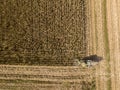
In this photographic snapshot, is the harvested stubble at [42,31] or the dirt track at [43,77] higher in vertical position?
the harvested stubble at [42,31]

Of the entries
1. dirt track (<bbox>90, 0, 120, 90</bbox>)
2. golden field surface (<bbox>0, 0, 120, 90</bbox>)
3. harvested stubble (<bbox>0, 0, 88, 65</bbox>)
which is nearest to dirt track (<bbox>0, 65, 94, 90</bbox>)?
golden field surface (<bbox>0, 0, 120, 90</bbox>)

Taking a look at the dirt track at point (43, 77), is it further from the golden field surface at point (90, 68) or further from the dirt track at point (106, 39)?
the dirt track at point (106, 39)

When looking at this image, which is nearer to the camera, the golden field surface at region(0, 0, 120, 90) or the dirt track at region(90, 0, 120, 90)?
the golden field surface at region(0, 0, 120, 90)

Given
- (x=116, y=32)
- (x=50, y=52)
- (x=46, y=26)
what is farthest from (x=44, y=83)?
(x=116, y=32)

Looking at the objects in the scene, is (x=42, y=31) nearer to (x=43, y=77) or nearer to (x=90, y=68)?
(x=43, y=77)

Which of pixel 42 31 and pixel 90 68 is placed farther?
pixel 90 68

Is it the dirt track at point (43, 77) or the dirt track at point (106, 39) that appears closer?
the dirt track at point (43, 77)

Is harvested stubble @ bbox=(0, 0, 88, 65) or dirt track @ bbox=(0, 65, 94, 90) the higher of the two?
harvested stubble @ bbox=(0, 0, 88, 65)

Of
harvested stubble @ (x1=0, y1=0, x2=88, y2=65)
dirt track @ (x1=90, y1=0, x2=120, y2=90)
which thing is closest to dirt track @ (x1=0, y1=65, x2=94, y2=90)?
harvested stubble @ (x1=0, y1=0, x2=88, y2=65)

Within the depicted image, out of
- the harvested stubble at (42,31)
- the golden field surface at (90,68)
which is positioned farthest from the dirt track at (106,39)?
the harvested stubble at (42,31)

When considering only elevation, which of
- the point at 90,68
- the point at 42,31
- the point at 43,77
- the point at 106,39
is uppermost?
the point at 42,31

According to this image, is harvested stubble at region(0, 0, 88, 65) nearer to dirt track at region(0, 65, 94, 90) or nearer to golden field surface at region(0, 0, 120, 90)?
golden field surface at region(0, 0, 120, 90)

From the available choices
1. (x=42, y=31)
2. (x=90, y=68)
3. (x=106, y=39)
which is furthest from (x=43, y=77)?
(x=106, y=39)
